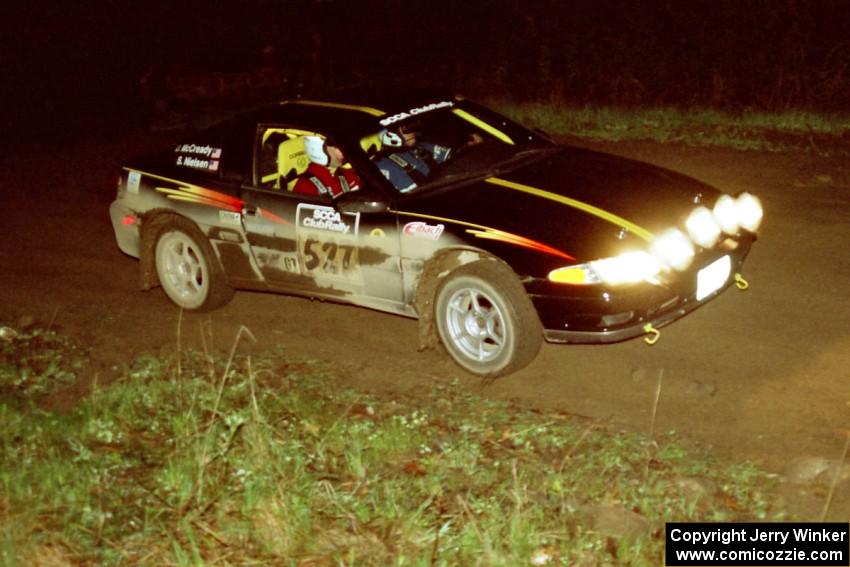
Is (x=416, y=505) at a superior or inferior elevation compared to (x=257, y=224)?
inferior

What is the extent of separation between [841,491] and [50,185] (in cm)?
997

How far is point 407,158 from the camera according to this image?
6.75m

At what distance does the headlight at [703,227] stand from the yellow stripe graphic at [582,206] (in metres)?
0.35

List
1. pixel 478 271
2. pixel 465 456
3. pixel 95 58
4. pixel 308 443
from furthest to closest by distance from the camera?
pixel 95 58 < pixel 478 271 < pixel 308 443 < pixel 465 456

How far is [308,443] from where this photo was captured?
5.40 m

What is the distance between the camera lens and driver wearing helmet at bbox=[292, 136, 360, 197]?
22.3ft

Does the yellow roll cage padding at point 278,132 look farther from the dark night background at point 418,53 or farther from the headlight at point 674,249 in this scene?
the dark night background at point 418,53

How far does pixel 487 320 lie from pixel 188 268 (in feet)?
8.98

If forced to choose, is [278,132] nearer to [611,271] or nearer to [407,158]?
[407,158]

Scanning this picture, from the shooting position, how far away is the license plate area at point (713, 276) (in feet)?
19.1

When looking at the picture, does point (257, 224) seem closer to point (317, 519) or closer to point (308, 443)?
point (308, 443)

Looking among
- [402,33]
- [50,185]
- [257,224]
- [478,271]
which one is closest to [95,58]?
[402,33]

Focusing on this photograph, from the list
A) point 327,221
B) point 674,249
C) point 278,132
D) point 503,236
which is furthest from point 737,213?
point 278,132


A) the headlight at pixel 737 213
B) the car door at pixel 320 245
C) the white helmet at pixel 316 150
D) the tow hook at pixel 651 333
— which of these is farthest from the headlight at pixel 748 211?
the white helmet at pixel 316 150
